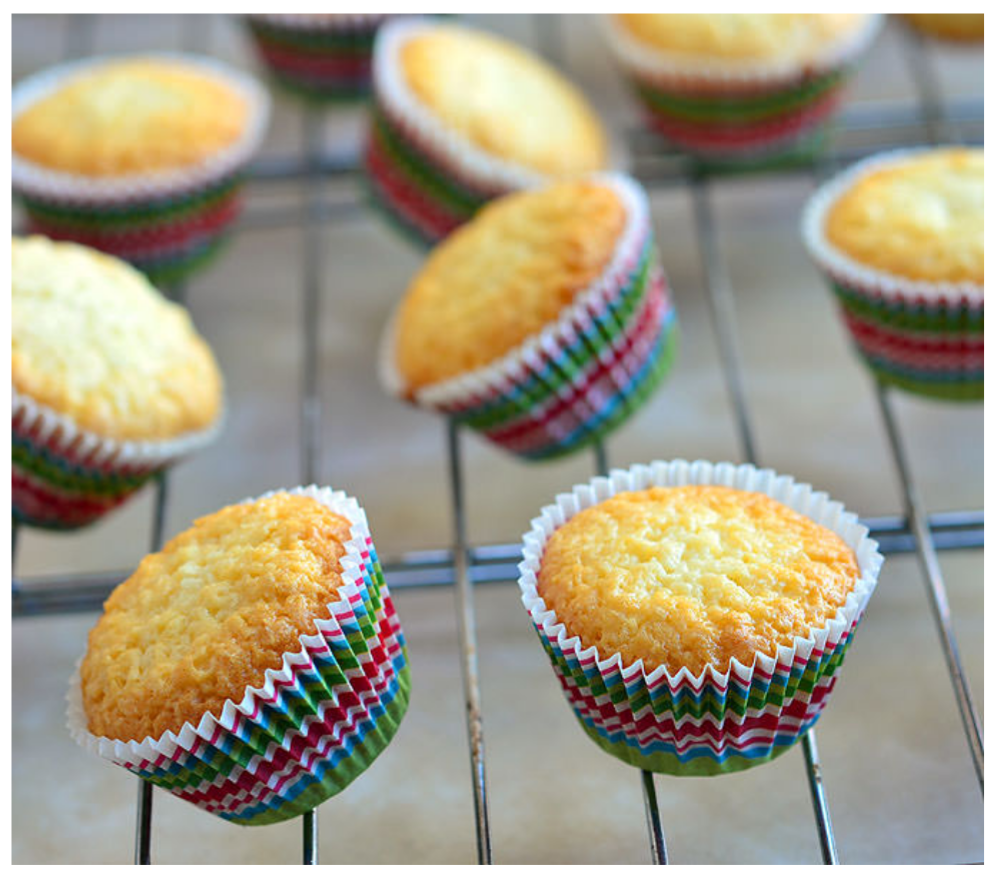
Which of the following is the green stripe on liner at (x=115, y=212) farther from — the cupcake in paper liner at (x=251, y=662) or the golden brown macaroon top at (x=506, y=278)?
the cupcake in paper liner at (x=251, y=662)

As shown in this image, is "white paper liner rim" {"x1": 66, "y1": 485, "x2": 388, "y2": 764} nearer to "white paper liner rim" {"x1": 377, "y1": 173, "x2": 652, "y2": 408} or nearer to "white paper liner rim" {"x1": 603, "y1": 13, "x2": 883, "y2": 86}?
"white paper liner rim" {"x1": 377, "y1": 173, "x2": 652, "y2": 408}

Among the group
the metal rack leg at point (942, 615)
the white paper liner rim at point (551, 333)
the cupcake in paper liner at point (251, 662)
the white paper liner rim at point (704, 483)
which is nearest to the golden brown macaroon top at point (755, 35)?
the white paper liner rim at point (551, 333)

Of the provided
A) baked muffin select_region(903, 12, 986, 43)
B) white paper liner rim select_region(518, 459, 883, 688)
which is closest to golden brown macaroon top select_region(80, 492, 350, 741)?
white paper liner rim select_region(518, 459, 883, 688)

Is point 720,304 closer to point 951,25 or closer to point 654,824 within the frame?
point 951,25

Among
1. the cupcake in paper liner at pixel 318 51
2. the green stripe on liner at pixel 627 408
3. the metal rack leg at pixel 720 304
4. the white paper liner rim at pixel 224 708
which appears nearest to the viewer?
the white paper liner rim at pixel 224 708

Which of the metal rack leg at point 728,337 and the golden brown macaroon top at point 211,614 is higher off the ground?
the golden brown macaroon top at point 211,614
